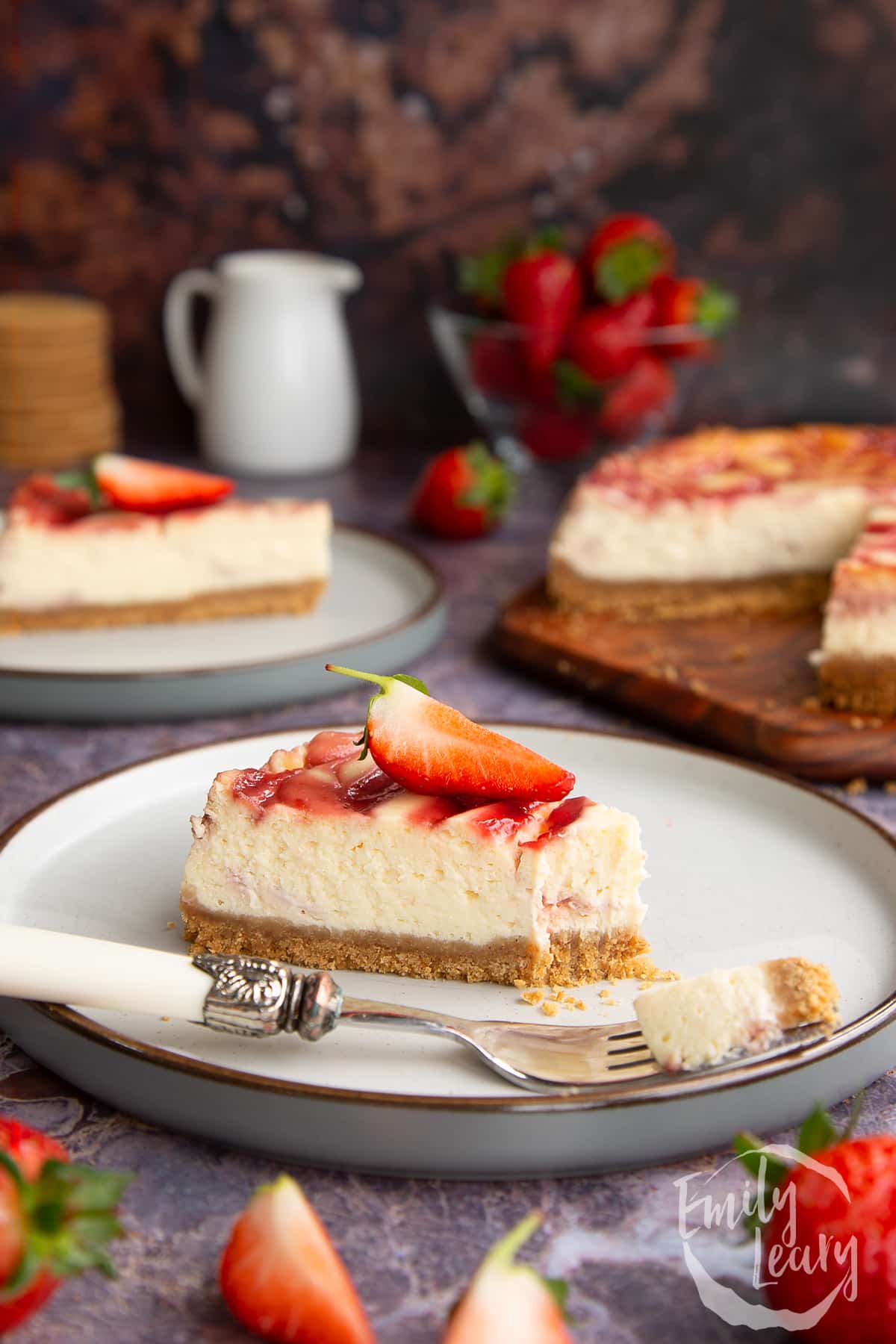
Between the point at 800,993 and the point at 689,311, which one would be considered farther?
the point at 689,311

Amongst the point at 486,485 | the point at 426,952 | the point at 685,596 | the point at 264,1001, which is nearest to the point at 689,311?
the point at 486,485

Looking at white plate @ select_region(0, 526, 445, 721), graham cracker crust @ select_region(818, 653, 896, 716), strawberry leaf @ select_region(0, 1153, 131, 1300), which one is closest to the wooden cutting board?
graham cracker crust @ select_region(818, 653, 896, 716)

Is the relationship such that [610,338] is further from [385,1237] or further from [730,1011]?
[385,1237]

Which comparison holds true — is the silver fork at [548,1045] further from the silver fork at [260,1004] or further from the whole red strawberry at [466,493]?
the whole red strawberry at [466,493]

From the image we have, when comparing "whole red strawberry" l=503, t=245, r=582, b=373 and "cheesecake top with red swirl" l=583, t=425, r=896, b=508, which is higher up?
"whole red strawberry" l=503, t=245, r=582, b=373

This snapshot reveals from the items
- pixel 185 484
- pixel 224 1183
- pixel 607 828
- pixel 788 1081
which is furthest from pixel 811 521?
pixel 224 1183

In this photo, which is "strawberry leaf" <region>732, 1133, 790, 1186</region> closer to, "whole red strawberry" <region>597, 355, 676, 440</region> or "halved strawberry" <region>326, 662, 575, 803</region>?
"halved strawberry" <region>326, 662, 575, 803</region>

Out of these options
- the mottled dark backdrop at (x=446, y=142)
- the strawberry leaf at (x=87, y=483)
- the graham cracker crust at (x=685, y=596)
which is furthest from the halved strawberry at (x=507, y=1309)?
the mottled dark backdrop at (x=446, y=142)
